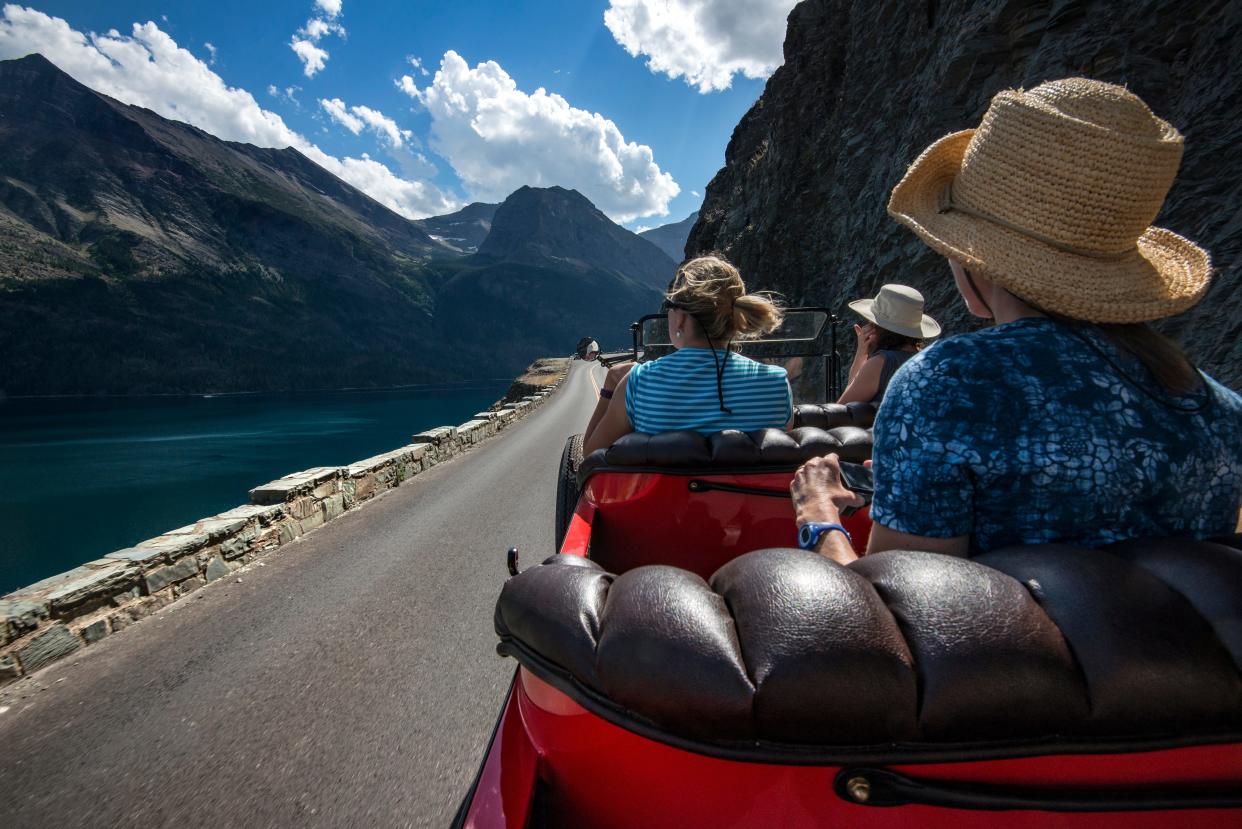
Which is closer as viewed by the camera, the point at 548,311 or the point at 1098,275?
the point at 1098,275

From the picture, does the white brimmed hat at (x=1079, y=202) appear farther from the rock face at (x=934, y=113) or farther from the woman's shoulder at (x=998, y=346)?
the rock face at (x=934, y=113)

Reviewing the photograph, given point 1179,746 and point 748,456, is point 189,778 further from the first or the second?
point 1179,746

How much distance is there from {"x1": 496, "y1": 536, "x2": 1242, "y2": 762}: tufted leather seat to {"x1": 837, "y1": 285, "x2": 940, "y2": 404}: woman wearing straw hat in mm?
2623

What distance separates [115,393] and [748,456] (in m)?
122

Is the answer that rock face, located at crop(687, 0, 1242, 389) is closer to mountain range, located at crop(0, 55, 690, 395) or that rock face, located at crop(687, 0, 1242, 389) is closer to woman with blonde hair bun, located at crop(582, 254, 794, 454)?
woman with blonde hair bun, located at crop(582, 254, 794, 454)

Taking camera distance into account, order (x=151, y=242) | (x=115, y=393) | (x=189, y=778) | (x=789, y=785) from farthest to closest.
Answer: (x=151, y=242) → (x=115, y=393) → (x=189, y=778) → (x=789, y=785)

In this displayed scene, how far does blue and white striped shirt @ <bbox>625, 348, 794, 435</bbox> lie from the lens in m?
2.26

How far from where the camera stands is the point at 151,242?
112 metres

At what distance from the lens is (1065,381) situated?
0.91m

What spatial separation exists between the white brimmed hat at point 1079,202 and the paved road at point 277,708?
242 centimetres

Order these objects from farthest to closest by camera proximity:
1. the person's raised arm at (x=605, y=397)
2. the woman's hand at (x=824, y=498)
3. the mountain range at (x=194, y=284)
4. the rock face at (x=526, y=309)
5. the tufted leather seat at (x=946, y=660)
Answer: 1. the rock face at (x=526, y=309)
2. the mountain range at (x=194, y=284)
3. the person's raised arm at (x=605, y=397)
4. the woman's hand at (x=824, y=498)
5. the tufted leather seat at (x=946, y=660)

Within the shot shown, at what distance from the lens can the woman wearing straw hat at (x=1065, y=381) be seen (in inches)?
34.9

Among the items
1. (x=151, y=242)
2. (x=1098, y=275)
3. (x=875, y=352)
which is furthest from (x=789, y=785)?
(x=151, y=242)

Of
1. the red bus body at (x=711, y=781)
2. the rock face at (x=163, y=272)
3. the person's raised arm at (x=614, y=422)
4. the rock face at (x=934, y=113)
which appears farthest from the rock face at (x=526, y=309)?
the red bus body at (x=711, y=781)
